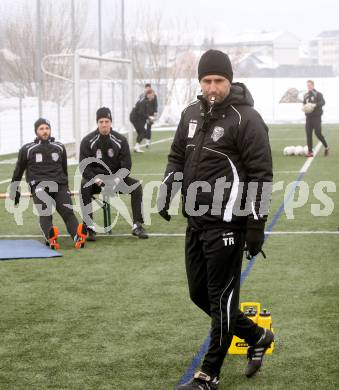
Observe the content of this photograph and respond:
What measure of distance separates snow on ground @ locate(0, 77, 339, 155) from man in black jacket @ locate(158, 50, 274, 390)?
21257 mm

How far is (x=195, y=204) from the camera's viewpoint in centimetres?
554

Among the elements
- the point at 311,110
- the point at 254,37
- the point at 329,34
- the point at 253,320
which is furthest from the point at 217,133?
the point at 329,34

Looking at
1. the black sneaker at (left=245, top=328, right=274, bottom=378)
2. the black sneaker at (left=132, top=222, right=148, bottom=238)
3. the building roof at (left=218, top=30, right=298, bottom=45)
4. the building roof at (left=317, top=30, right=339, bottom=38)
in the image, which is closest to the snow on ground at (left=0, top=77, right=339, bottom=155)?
the black sneaker at (left=132, top=222, right=148, bottom=238)

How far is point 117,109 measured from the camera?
34.5 meters

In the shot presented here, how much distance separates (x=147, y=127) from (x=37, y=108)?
337cm

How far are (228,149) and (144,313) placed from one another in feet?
8.62

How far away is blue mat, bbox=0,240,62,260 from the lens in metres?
10.2

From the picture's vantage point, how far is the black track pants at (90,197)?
11.6m

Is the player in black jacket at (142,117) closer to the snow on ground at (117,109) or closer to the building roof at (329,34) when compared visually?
the snow on ground at (117,109)

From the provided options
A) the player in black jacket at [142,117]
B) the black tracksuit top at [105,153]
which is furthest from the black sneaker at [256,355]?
the player in black jacket at [142,117]

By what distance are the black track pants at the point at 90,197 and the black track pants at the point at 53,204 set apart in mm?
390

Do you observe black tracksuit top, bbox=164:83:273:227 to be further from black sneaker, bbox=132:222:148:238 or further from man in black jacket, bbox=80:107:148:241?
man in black jacket, bbox=80:107:148:241

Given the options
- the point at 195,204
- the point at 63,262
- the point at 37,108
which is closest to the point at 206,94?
the point at 195,204

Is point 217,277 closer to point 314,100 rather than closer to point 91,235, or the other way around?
point 91,235
